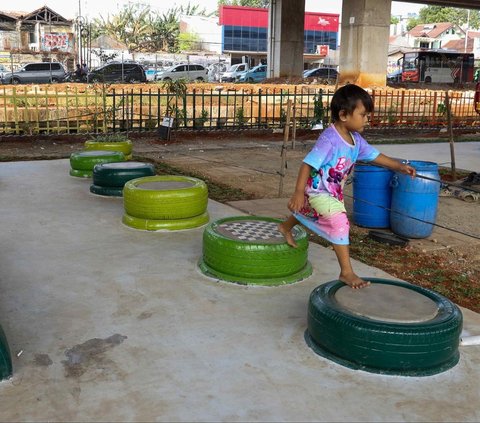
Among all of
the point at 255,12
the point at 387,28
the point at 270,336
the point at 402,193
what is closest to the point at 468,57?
the point at 387,28

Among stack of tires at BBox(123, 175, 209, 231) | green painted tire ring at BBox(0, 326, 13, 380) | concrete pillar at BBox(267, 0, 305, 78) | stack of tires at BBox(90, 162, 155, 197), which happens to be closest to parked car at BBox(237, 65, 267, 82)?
concrete pillar at BBox(267, 0, 305, 78)

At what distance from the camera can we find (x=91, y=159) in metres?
9.48

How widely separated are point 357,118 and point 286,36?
112ft

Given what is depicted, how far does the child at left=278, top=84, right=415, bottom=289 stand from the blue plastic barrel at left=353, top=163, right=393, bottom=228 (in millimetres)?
2591

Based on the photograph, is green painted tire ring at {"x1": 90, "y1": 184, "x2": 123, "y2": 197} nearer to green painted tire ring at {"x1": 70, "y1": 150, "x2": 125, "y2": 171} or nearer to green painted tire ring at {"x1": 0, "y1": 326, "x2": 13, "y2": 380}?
green painted tire ring at {"x1": 70, "y1": 150, "x2": 125, "y2": 171}

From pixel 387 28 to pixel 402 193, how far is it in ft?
89.1

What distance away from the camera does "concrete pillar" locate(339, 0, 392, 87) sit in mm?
30359

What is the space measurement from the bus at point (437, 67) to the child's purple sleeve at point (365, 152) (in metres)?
44.7

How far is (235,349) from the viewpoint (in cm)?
362

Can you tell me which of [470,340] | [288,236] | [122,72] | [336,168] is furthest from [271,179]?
[122,72]

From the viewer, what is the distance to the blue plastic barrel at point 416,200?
6.31 metres

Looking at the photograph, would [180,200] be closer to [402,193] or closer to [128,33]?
[402,193]

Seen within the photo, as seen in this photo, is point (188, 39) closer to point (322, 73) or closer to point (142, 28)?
point (142, 28)

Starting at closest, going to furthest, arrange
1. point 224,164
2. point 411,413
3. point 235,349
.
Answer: point 411,413, point 235,349, point 224,164
